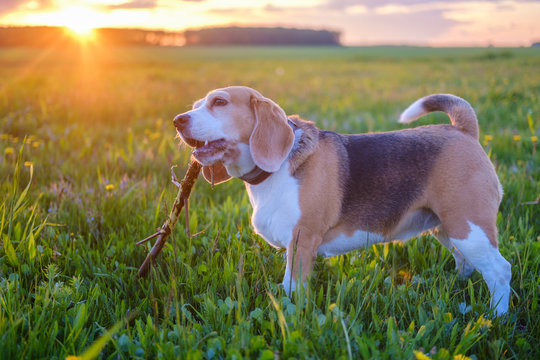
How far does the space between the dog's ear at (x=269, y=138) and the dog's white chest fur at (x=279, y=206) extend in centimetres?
15

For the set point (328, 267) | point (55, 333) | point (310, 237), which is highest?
point (310, 237)

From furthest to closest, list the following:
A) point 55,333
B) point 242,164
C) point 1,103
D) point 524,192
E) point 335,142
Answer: point 1,103 < point 524,192 < point 335,142 < point 242,164 < point 55,333

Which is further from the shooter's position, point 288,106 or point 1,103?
point 288,106

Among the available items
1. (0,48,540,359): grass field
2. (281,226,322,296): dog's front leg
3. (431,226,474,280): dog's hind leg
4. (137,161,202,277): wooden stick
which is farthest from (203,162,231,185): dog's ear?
(431,226,474,280): dog's hind leg

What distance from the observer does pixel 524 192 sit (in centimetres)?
452

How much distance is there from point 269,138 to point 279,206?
48cm

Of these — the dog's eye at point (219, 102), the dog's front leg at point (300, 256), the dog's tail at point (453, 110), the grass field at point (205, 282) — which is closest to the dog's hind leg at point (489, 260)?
the grass field at point (205, 282)

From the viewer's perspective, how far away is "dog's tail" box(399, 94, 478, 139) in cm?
347

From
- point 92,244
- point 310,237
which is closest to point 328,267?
point 310,237

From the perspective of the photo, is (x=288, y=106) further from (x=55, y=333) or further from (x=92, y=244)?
(x=55, y=333)

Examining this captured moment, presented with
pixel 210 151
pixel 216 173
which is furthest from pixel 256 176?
pixel 216 173

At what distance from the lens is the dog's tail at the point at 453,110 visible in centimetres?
347

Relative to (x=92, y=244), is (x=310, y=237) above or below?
above

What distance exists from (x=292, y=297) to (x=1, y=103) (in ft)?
25.6
